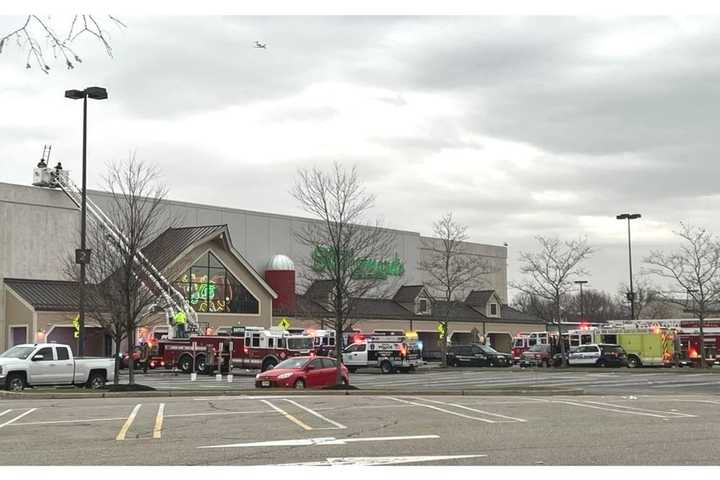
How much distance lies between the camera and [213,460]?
11.5 m

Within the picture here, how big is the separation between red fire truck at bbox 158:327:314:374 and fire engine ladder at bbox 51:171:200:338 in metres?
2.68

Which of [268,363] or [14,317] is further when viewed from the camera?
[14,317]

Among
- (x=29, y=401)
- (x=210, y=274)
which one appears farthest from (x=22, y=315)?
(x=29, y=401)

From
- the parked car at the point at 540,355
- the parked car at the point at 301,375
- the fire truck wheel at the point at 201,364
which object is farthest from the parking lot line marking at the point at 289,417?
the parked car at the point at 540,355

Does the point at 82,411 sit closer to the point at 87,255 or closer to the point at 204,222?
the point at 87,255

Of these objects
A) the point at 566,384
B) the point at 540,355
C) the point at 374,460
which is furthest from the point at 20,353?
the point at 540,355

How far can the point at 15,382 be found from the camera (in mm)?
28297

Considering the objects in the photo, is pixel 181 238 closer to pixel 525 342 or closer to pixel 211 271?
pixel 211 271

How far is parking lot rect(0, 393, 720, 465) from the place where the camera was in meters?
11.7

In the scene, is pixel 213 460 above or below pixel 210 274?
below

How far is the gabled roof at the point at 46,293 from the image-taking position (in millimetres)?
48750

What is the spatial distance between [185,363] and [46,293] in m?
10.1

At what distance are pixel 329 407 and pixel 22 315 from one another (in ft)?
112

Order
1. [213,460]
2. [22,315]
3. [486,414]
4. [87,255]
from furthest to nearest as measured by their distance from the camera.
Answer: [22,315] < [87,255] < [486,414] < [213,460]
